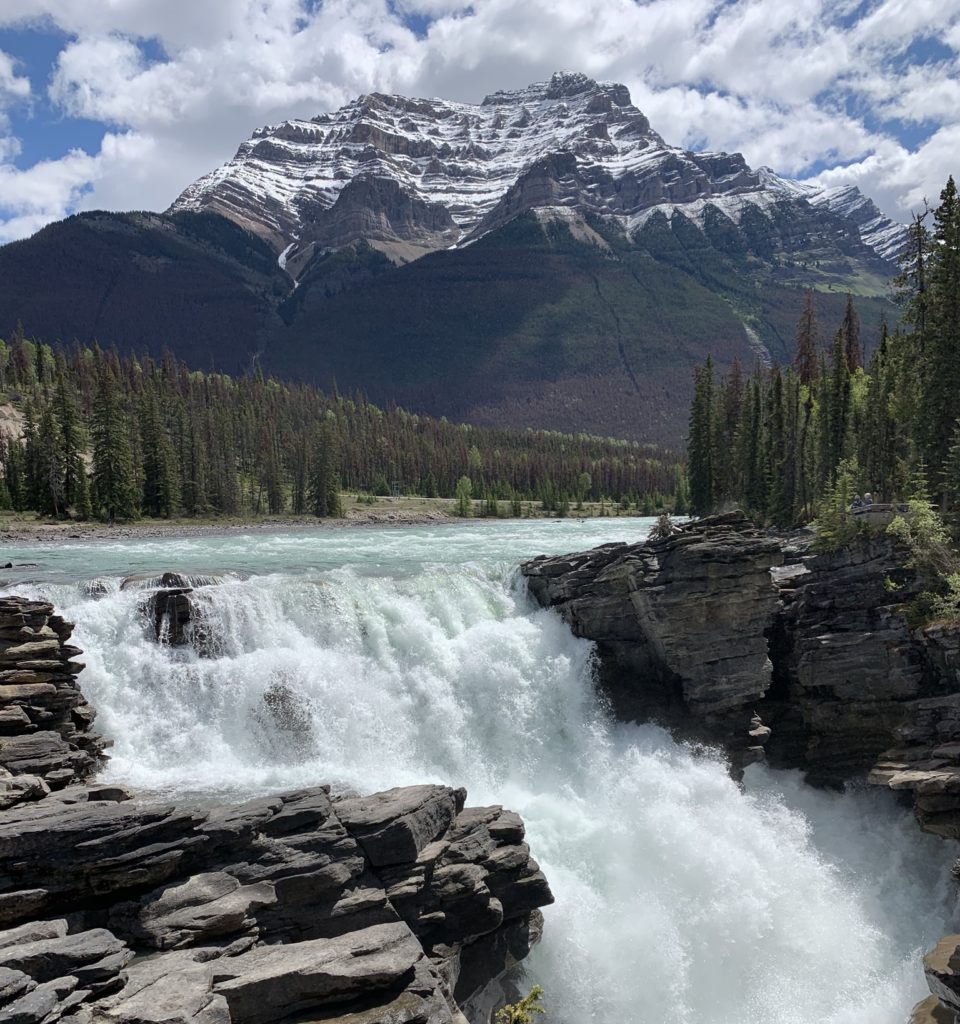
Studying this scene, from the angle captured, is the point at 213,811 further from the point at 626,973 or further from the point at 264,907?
the point at 626,973

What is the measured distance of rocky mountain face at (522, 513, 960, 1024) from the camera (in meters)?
29.1

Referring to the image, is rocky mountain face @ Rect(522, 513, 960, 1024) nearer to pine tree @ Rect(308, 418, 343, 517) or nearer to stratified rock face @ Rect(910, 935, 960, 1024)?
stratified rock face @ Rect(910, 935, 960, 1024)

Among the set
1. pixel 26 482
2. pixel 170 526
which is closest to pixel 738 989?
pixel 170 526

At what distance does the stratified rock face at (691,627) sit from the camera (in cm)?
3112

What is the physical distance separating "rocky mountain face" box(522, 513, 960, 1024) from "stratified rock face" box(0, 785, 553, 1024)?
15.1 meters

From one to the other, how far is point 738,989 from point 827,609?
16.5 metres

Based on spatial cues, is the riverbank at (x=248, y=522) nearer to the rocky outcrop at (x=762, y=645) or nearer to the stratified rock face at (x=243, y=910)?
the rocky outcrop at (x=762, y=645)

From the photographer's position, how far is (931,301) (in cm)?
4172

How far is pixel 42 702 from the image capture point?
23.9 meters

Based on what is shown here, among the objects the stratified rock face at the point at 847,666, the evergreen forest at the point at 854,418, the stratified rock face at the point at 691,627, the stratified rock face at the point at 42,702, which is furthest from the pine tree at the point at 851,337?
the stratified rock face at the point at 42,702

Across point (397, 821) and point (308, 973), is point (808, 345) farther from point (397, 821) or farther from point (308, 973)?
point (308, 973)

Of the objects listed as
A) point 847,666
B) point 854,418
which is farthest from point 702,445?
point 847,666

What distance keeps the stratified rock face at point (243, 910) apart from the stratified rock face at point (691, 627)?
14867mm

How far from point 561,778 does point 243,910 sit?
15577 millimetres
